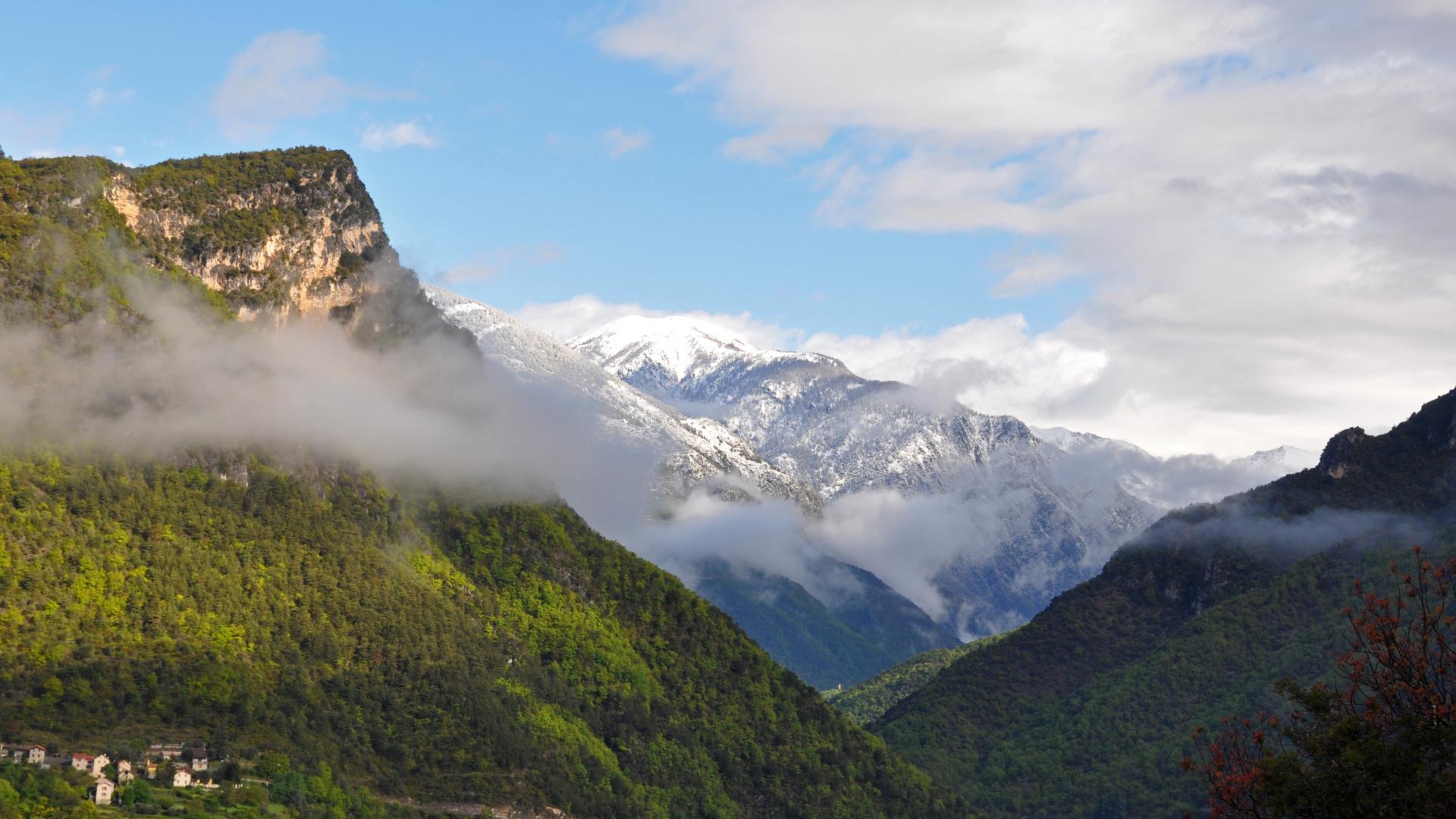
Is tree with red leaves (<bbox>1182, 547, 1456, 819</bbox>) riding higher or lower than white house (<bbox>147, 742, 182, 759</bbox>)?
lower

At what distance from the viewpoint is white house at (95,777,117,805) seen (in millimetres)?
171375

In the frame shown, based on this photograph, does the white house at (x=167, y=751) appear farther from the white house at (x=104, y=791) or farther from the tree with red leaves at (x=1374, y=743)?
the tree with red leaves at (x=1374, y=743)

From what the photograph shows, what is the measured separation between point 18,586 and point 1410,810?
169582mm

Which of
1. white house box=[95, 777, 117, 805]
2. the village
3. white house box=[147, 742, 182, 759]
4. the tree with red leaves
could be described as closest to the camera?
the tree with red leaves

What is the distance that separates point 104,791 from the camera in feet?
566

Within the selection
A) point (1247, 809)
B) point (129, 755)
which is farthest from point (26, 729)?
point (1247, 809)

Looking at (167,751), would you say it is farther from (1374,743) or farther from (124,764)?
(1374,743)

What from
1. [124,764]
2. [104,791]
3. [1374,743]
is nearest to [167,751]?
[124,764]

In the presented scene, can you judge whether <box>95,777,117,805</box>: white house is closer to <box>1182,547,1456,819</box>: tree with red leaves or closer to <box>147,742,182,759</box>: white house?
<box>147,742,182,759</box>: white house

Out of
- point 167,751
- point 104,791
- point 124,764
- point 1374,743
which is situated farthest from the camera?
point 167,751

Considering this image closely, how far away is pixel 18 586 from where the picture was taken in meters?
198

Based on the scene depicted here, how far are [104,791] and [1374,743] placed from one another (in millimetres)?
138575

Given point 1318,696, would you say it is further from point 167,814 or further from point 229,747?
point 229,747

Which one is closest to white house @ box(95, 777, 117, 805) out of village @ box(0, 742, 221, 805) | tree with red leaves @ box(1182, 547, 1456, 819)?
village @ box(0, 742, 221, 805)
